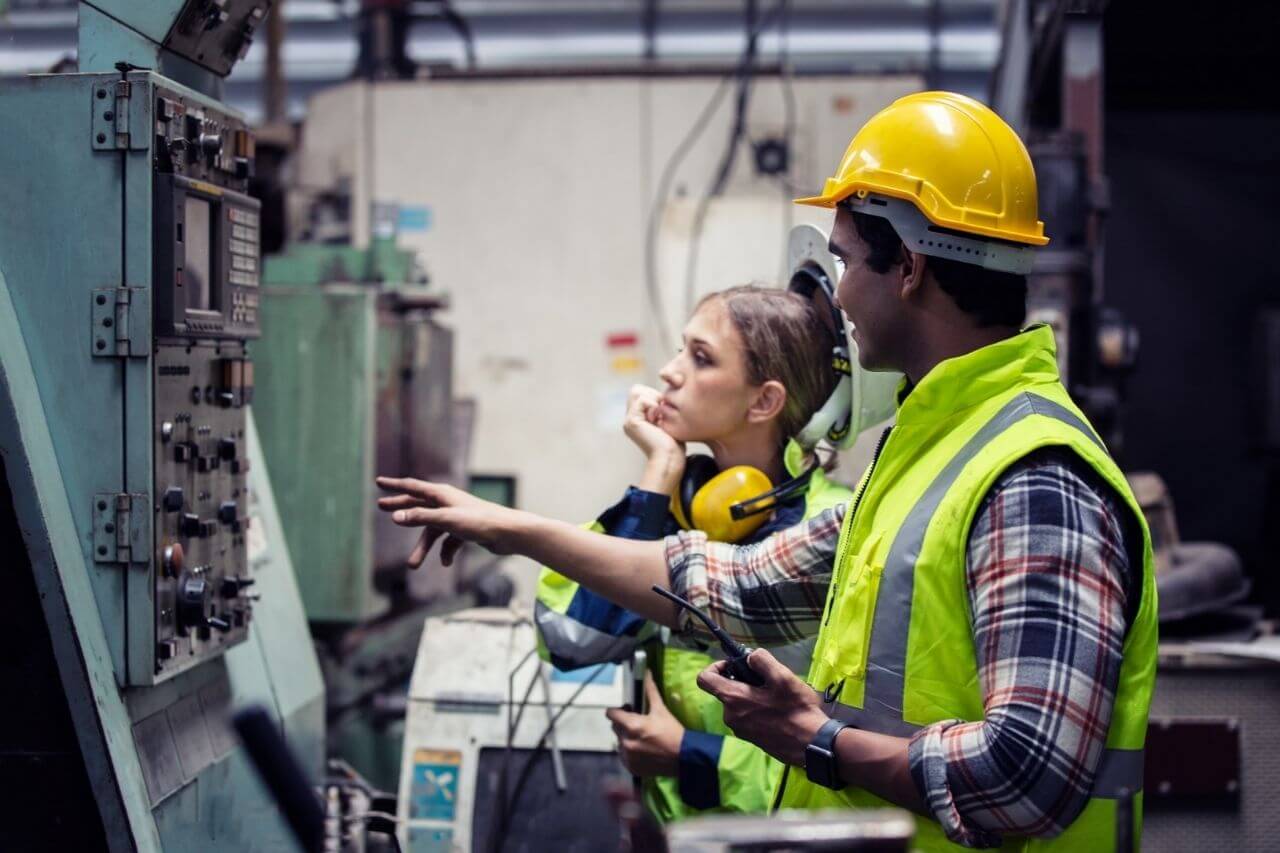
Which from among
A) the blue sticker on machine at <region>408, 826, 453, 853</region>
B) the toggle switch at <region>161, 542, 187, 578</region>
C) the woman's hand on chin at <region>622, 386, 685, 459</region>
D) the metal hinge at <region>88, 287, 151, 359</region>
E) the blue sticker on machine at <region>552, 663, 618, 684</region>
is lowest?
the blue sticker on machine at <region>408, 826, 453, 853</region>

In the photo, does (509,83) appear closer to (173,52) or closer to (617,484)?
(617,484)

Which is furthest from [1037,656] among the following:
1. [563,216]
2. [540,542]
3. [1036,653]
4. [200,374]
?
[563,216]

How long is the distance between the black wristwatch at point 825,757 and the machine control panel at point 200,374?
1.10 metres

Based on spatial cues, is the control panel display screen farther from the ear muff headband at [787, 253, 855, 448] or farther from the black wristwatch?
the black wristwatch

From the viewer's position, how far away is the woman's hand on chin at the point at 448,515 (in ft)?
5.43

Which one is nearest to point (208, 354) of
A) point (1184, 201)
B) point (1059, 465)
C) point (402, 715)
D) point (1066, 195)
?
point (1059, 465)

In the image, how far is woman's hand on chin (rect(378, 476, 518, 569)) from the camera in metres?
1.66

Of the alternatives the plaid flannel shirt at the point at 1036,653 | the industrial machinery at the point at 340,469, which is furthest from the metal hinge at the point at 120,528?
the industrial machinery at the point at 340,469

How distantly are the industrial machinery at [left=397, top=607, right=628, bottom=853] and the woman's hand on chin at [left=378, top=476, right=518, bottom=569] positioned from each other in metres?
0.61

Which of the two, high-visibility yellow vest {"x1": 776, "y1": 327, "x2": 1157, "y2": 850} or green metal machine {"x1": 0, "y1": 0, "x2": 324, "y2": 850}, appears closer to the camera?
high-visibility yellow vest {"x1": 776, "y1": 327, "x2": 1157, "y2": 850}

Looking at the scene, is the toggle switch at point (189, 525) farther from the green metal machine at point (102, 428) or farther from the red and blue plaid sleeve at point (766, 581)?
the red and blue plaid sleeve at point (766, 581)

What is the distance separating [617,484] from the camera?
4.85 meters

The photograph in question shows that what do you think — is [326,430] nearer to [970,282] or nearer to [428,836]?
[428,836]

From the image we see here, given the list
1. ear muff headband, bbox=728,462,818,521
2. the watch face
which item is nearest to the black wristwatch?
the watch face
